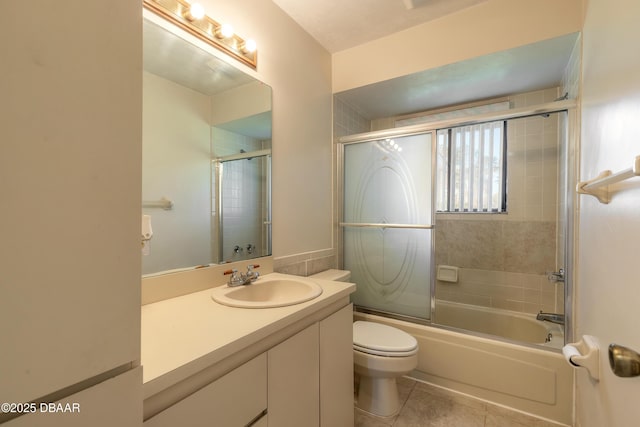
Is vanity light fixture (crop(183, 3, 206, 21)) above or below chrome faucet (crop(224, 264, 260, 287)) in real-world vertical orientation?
above

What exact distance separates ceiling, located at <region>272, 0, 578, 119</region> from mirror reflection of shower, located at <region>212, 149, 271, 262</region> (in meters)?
1.05

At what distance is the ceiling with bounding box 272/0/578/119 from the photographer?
1.69 m

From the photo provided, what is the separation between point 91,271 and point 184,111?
1052 mm

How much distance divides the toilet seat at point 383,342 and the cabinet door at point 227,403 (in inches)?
33.3

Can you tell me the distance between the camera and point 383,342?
61.5 inches

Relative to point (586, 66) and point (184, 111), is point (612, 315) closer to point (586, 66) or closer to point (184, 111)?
point (586, 66)

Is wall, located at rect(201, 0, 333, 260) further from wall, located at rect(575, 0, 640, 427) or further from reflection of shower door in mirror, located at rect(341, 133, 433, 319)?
wall, located at rect(575, 0, 640, 427)

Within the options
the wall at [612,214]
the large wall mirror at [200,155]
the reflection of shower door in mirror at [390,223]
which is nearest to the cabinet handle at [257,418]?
the large wall mirror at [200,155]

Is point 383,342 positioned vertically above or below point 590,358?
below

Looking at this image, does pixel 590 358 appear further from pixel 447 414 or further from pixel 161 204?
pixel 161 204

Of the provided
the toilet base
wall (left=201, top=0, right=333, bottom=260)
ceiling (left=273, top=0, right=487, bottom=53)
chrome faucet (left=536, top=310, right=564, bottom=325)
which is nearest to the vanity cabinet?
the toilet base

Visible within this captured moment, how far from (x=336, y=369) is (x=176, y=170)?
1149 millimetres

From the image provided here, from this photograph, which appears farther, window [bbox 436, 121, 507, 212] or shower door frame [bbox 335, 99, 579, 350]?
window [bbox 436, 121, 507, 212]

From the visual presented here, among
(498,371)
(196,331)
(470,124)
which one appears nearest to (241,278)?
(196,331)
